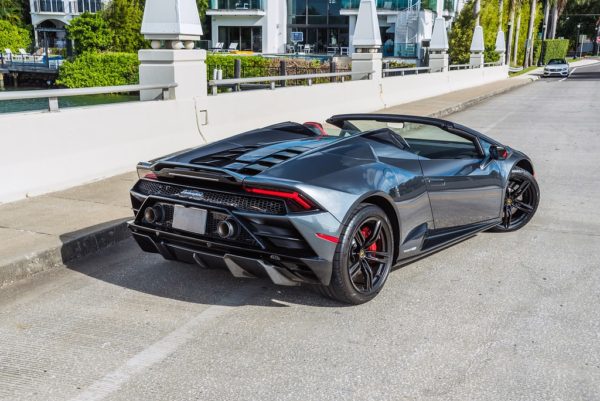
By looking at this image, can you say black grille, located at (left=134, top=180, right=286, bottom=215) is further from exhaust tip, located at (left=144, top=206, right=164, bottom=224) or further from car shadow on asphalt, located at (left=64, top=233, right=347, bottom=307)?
car shadow on asphalt, located at (left=64, top=233, right=347, bottom=307)

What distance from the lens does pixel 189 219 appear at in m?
4.20

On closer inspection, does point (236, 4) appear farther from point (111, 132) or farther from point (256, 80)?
point (111, 132)

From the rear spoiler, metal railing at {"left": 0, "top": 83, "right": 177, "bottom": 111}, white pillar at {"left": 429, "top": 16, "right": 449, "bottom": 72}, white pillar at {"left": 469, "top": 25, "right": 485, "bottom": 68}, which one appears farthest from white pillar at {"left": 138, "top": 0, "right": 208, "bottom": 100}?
white pillar at {"left": 469, "top": 25, "right": 485, "bottom": 68}

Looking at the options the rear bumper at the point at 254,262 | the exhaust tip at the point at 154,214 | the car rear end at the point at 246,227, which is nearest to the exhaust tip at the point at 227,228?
the car rear end at the point at 246,227

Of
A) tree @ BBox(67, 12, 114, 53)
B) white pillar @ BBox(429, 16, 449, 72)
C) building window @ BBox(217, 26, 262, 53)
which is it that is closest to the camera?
white pillar @ BBox(429, 16, 449, 72)

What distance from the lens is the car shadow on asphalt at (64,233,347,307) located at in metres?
4.55

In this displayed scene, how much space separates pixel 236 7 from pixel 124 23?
14.9 meters

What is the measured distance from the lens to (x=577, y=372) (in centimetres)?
347

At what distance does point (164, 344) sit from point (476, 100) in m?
22.1

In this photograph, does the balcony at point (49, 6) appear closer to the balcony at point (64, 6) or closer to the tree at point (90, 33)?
the balcony at point (64, 6)

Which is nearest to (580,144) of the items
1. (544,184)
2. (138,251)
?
(544,184)

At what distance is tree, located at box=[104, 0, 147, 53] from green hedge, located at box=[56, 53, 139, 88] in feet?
9.68

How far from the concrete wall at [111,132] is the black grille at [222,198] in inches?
132

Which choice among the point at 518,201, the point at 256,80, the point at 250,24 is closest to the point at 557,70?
the point at 250,24
